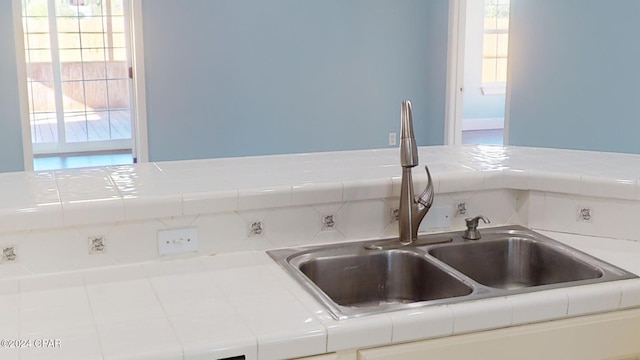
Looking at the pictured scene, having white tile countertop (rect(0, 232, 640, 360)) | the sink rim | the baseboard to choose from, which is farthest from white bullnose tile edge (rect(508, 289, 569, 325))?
the baseboard

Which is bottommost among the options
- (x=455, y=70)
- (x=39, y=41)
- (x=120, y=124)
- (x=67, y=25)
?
(x=120, y=124)

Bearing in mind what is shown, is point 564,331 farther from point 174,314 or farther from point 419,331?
point 174,314

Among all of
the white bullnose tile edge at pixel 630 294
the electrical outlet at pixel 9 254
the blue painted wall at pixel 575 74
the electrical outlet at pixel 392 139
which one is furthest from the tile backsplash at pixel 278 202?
the electrical outlet at pixel 392 139

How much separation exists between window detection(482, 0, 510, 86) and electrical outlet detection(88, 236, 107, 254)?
8330 mm

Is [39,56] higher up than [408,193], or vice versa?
[39,56]

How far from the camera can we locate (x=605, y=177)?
6.26 ft

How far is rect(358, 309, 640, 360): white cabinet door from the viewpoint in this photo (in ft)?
4.57

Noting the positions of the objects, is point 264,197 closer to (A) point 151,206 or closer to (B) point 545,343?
(A) point 151,206

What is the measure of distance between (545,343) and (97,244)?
1047 mm

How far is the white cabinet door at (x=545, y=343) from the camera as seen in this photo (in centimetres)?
139

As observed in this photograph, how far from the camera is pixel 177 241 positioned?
1.72 metres

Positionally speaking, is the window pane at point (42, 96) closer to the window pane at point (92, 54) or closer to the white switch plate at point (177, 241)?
the window pane at point (92, 54)

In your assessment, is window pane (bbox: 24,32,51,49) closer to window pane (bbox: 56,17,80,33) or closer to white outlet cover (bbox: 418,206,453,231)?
window pane (bbox: 56,17,80,33)

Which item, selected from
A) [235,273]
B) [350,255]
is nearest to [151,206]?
[235,273]
